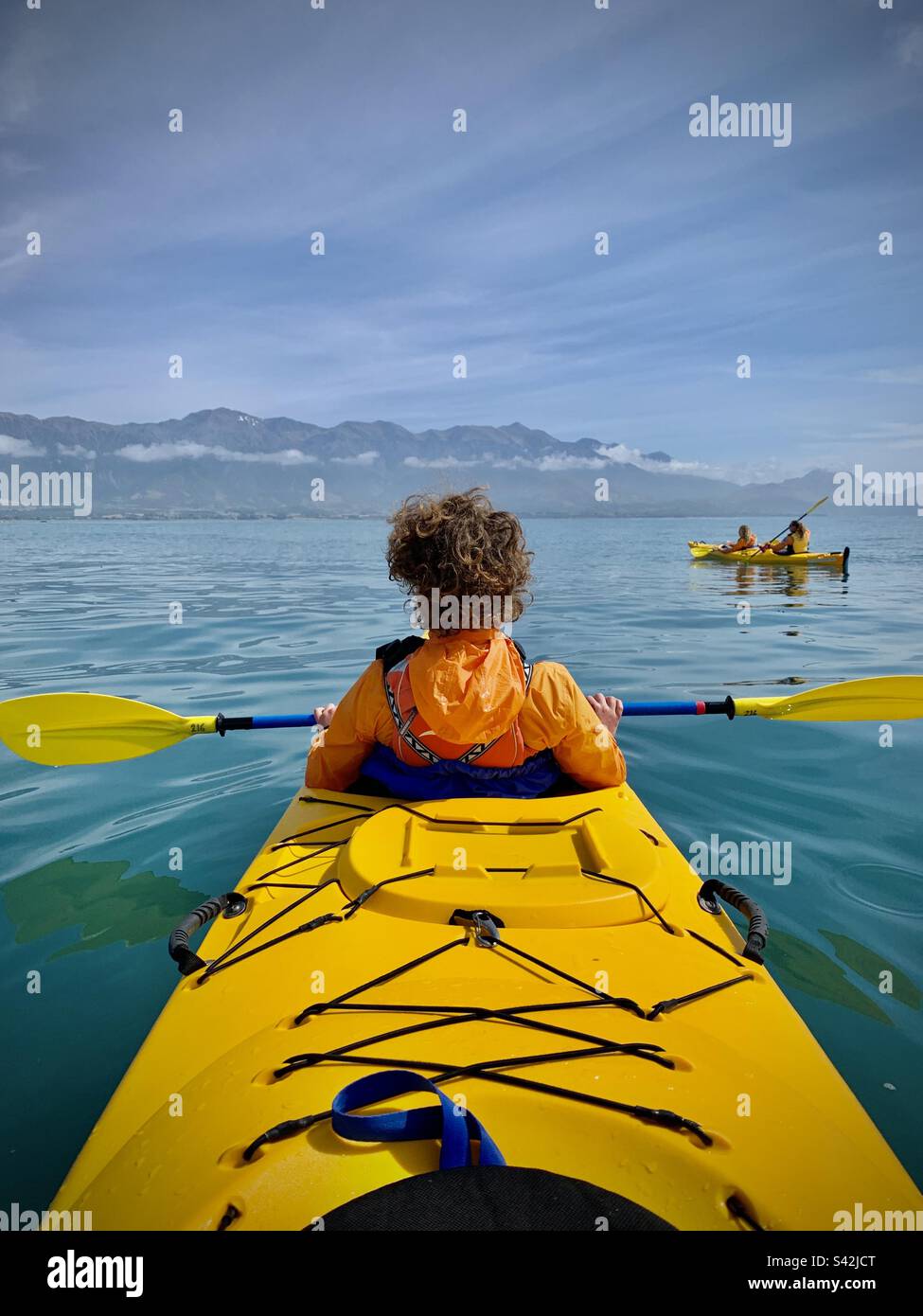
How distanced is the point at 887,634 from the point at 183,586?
46.2ft

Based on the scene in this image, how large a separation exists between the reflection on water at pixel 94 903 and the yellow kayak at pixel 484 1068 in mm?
1261

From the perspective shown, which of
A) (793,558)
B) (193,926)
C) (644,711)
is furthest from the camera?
(793,558)

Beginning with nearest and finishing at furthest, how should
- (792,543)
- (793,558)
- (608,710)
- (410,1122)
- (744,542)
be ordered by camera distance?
(410,1122)
(608,710)
(793,558)
(792,543)
(744,542)

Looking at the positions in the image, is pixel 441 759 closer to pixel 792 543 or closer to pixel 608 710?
pixel 608 710

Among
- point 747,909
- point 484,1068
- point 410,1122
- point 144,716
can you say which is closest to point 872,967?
point 747,909

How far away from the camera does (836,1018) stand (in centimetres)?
301

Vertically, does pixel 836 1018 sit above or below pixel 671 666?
below

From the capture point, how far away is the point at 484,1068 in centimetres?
173

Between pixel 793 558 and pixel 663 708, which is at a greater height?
pixel 793 558

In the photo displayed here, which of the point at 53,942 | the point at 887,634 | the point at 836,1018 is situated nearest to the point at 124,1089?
the point at 53,942

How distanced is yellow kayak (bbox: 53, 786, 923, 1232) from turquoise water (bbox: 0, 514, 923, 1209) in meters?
0.36

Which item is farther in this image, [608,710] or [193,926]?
[608,710]

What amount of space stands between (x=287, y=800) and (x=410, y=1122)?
3975mm
